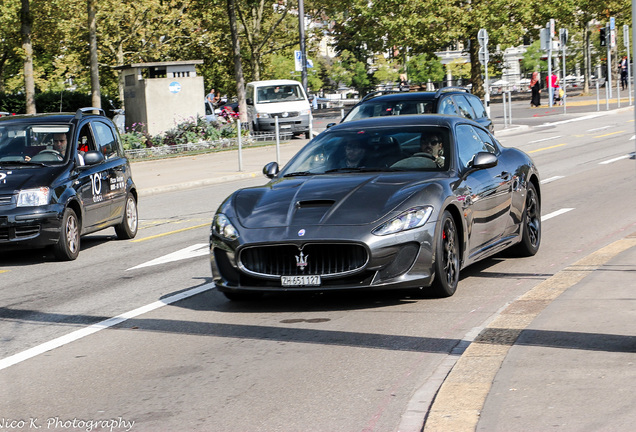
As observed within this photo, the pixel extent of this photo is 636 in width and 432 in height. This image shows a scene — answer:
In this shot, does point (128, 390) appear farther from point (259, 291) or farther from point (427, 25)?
point (427, 25)

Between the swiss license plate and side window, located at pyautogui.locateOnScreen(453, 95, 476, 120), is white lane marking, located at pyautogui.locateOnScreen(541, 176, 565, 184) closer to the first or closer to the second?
side window, located at pyautogui.locateOnScreen(453, 95, 476, 120)

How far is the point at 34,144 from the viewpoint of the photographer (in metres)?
12.7

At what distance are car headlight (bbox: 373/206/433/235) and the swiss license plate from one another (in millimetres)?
571

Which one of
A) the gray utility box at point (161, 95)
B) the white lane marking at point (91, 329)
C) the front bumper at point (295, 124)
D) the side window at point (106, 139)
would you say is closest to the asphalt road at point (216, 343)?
the white lane marking at point (91, 329)

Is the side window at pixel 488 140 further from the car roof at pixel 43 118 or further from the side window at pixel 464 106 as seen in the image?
the side window at pixel 464 106

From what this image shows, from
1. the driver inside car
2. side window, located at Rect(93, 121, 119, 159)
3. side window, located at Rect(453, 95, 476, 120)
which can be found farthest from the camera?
side window, located at Rect(453, 95, 476, 120)

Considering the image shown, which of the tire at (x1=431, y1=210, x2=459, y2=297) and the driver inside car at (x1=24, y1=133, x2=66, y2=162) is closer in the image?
the tire at (x1=431, y1=210, x2=459, y2=297)

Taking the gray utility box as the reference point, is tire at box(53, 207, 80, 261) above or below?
below

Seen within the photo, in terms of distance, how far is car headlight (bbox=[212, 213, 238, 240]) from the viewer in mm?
8126

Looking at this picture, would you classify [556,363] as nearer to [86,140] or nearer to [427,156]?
[427,156]

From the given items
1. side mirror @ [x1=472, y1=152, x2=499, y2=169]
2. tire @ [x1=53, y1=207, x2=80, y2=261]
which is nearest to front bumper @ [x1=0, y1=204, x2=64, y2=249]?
tire @ [x1=53, y1=207, x2=80, y2=261]

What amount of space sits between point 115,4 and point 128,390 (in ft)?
147

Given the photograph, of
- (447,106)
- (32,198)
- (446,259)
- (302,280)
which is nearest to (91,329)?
(302,280)

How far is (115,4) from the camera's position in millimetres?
48625
